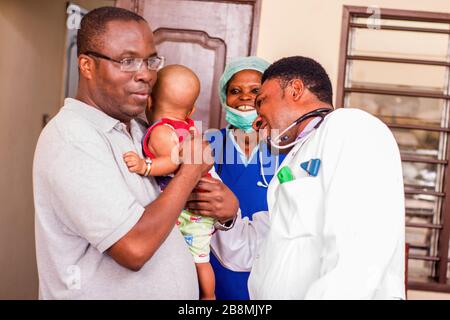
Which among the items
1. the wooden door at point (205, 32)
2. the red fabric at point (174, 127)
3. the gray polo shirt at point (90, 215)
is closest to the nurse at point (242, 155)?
the red fabric at point (174, 127)

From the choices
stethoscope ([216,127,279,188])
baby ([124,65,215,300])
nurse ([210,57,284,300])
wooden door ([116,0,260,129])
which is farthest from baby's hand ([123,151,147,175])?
wooden door ([116,0,260,129])

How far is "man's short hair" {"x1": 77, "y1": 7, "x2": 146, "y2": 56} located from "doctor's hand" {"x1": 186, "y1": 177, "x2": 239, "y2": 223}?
1.83 feet

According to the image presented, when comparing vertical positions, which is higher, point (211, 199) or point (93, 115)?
point (93, 115)

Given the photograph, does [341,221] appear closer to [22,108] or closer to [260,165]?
[260,165]

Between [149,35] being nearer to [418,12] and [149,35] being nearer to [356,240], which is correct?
[356,240]

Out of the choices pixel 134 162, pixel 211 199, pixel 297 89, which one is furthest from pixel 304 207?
pixel 211 199

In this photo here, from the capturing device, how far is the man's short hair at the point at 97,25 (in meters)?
1.62

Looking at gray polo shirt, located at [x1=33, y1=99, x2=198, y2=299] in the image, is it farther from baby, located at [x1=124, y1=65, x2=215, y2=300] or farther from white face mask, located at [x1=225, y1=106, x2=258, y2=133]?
white face mask, located at [x1=225, y1=106, x2=258, y2=133]

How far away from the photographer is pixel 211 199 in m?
1.96

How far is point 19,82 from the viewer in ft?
14.1

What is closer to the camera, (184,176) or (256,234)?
(184,176)

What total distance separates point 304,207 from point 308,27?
283cm

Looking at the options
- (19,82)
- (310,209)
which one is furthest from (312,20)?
Result: (310,209)

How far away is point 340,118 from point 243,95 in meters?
1.36
